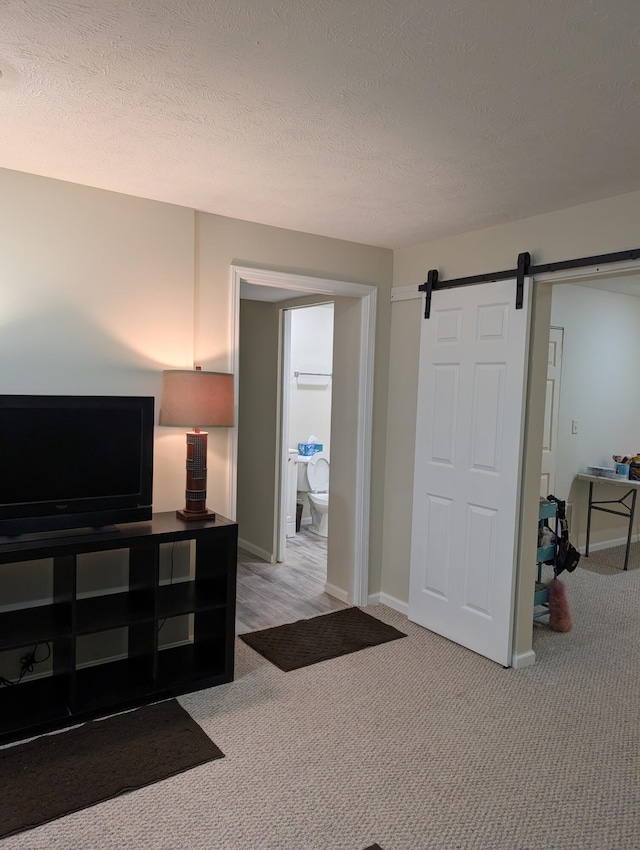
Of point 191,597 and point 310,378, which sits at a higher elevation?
point 310,378

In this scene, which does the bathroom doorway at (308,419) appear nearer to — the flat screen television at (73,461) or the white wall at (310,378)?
the white wall at (310,378)

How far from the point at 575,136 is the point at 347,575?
2990mm

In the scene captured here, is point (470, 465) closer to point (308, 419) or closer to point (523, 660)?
point (523, 660)

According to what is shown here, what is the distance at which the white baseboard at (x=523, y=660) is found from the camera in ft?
10.7

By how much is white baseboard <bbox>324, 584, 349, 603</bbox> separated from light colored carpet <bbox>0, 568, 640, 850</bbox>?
2.46 feet

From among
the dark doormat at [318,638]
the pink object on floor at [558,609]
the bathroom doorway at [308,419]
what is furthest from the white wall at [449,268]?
the bathroom doorway at [308,419]

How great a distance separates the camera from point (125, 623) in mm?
2670

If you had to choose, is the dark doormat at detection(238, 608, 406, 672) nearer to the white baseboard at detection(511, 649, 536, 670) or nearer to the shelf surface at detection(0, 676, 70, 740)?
the white baseboard at detection(511, 649, 536, 670)

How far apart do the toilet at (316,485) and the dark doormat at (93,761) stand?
131 inches

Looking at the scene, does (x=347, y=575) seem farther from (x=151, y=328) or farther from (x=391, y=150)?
(x=391, y=150)

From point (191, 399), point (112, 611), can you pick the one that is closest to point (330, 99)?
point (191, 399)

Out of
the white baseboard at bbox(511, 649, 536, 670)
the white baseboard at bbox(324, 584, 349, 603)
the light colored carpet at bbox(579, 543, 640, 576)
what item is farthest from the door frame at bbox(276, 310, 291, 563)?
the light colored carpet at bbox(579, 543, 640, 576)

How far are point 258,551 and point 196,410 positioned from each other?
2580mm

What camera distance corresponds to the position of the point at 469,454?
137 inches
